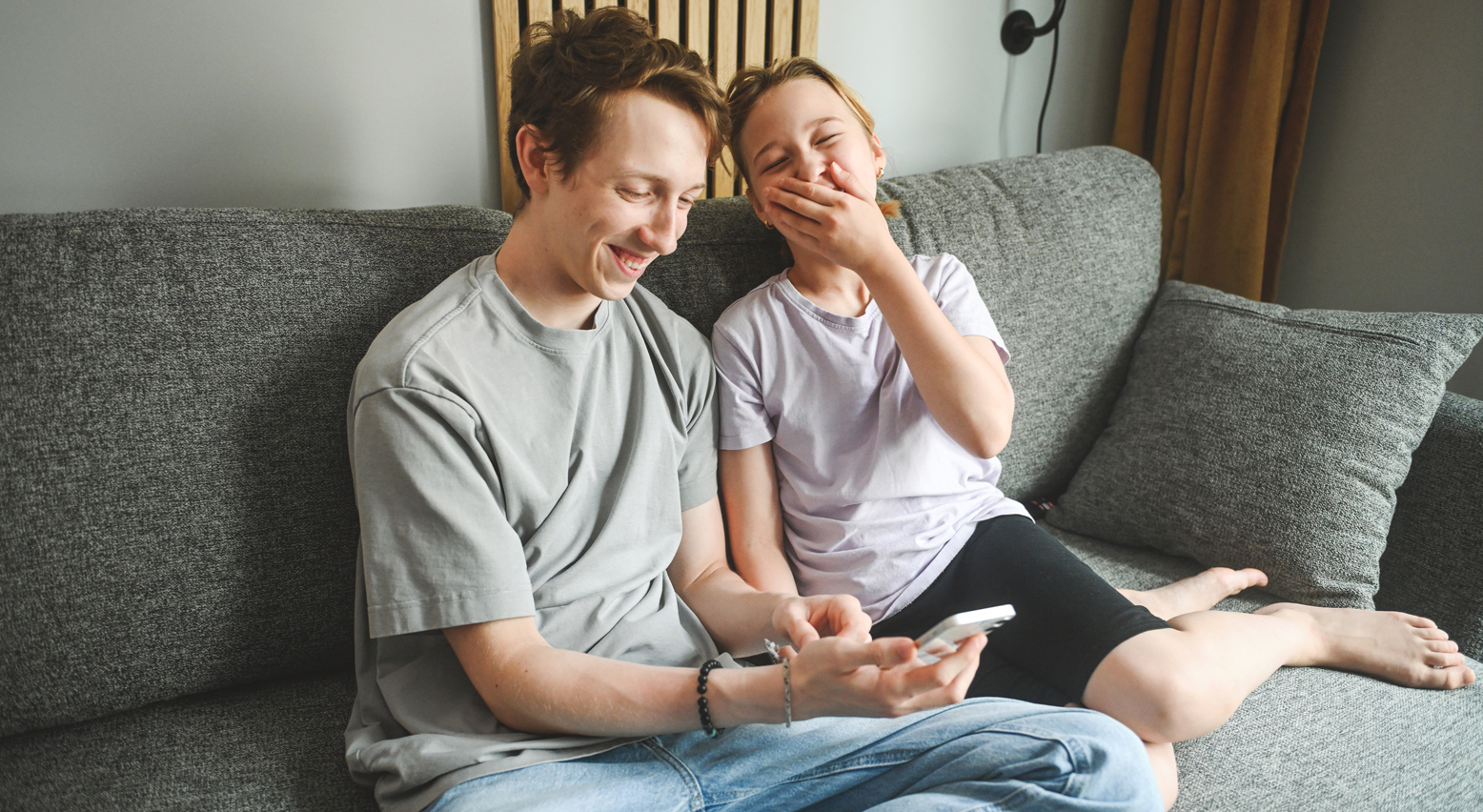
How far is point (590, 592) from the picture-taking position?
1022 mm

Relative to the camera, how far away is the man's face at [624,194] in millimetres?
951

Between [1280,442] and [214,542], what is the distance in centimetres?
145

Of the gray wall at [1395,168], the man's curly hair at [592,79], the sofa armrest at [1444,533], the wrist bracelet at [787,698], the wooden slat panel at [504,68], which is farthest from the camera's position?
the gray wall at [1395,168]

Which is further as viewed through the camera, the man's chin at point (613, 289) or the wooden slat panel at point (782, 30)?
the wooden slat panel at point (782, 30)

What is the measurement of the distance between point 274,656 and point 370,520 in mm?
356

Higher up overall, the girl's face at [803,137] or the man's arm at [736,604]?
the girl's face at [803,137]

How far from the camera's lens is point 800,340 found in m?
1.25

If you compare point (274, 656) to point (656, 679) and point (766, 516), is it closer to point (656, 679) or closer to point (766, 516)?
point (656, 679)

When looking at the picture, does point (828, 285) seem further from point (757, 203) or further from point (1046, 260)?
point (1046, 260)

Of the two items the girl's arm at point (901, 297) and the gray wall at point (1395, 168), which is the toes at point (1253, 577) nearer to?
the girl's arm at point (901, 297)

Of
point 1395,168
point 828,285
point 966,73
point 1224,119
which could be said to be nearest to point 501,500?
point 828,285

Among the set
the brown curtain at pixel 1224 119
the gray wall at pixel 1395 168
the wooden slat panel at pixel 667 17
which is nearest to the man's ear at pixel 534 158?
the wooden slat panel at pixel 667 17

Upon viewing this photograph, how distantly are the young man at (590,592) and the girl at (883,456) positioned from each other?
157 mm

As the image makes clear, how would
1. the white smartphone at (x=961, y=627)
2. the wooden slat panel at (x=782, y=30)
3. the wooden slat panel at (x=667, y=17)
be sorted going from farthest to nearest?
the wooden slat panel at (x=782, y=30) < the wooden slat panel at (x=667, y=17) < the white smartphone at (x=961, y=627)
